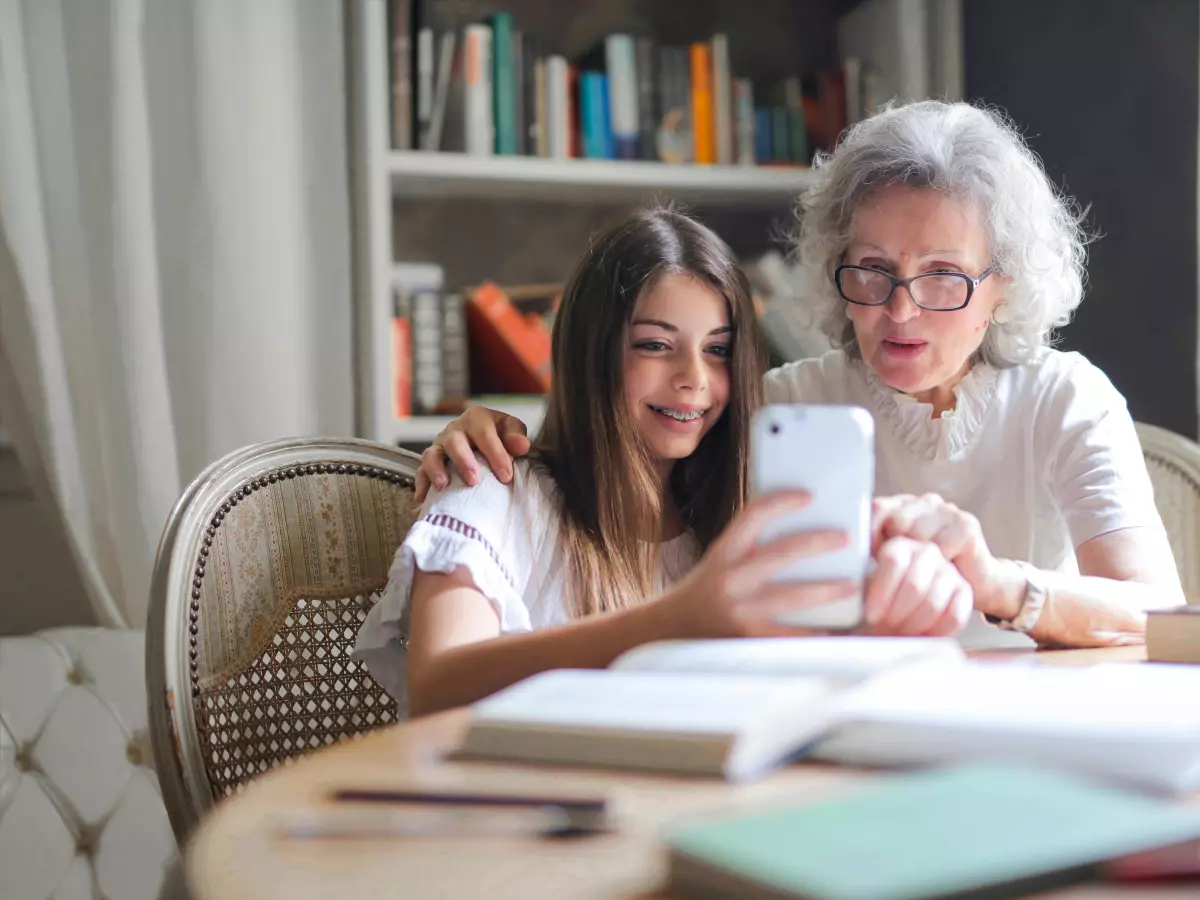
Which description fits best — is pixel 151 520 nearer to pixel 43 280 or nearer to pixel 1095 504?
pixel 43 280

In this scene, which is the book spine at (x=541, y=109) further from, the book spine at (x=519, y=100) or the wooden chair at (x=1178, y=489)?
the wooden chair at (x=1178, y=489)

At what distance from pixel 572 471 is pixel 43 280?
1.13 meters

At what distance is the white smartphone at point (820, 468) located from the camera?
0.80 metres

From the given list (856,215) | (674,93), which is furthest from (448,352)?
(856,215)

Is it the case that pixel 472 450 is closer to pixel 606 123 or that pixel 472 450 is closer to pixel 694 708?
pixel 694 708

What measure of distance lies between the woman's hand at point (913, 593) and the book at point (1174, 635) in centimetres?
18

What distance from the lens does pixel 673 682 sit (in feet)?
2.24

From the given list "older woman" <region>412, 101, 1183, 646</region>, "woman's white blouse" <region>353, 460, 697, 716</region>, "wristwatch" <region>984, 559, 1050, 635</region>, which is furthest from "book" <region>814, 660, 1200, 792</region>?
"older woman" <region>412, 101, 1183, 646</region>

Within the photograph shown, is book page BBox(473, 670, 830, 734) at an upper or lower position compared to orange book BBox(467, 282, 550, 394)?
lower

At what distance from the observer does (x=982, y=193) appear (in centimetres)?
146

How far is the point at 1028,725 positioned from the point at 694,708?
16 cm

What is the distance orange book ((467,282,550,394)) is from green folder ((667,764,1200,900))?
201 cm

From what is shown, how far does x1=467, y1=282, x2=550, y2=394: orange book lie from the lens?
2.48 m

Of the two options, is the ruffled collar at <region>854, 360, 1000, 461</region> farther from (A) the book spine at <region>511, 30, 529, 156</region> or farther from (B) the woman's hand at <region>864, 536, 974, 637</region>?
(A) the book spine at <region>511, 30, 529, 156</region>
